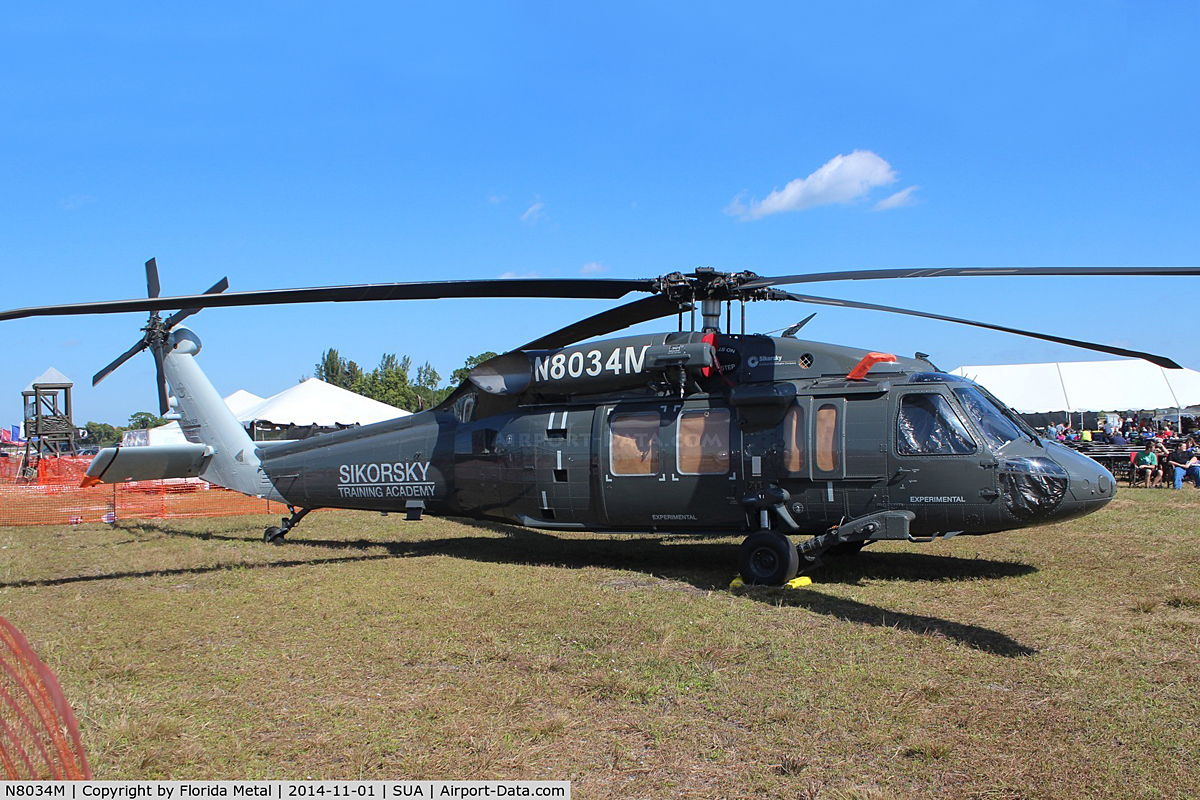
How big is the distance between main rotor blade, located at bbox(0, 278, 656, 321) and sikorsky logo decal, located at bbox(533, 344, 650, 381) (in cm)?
112

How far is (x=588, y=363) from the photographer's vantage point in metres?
10.5

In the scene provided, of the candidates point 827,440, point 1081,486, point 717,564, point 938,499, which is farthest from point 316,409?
point 1081,486

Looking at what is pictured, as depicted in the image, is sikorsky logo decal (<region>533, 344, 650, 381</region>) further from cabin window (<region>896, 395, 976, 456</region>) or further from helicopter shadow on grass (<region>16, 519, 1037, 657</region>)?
cabin window (<region>896, 395, 976, 456</region>)

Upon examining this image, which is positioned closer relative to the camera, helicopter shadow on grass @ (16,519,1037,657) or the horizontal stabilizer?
helicopter shadow on grass @ (16,519,1037,657)

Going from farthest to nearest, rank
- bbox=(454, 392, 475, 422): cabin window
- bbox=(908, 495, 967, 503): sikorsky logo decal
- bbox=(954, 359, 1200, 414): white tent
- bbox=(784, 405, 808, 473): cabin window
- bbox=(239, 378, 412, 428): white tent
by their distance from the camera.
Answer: bbox=(954, 359, 1200, 414): white tent → bbox=(239, 378, 412, 428): white tent → bbox=(454, 392, 475, 422): cabin window → bbox=(784, 405, 808, 473): cabin window → bbox=(908, 495, 967, 503): sikorsky logo decal

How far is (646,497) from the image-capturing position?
1017cm

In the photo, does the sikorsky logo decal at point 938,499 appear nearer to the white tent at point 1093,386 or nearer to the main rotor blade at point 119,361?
the main rotor blade at point 119,361

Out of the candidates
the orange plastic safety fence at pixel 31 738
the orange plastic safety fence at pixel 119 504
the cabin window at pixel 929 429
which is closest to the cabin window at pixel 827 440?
the cabin window at pixel 929 429

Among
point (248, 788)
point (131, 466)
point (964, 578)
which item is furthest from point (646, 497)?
point (131, 466)

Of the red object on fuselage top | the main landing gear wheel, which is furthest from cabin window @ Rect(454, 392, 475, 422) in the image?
the red object on fuselage top

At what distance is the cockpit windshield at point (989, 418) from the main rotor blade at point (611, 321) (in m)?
3.24

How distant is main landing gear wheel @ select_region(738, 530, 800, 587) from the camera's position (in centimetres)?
907

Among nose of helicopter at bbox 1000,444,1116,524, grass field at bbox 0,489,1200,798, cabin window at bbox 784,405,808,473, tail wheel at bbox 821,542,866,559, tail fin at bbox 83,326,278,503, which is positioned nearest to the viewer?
grass field at bbox 0,489,1200,798

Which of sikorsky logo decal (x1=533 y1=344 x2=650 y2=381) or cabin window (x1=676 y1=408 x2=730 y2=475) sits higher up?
sikorsky logo decal (x1=533 y1=344 x2=650 y2=381)
